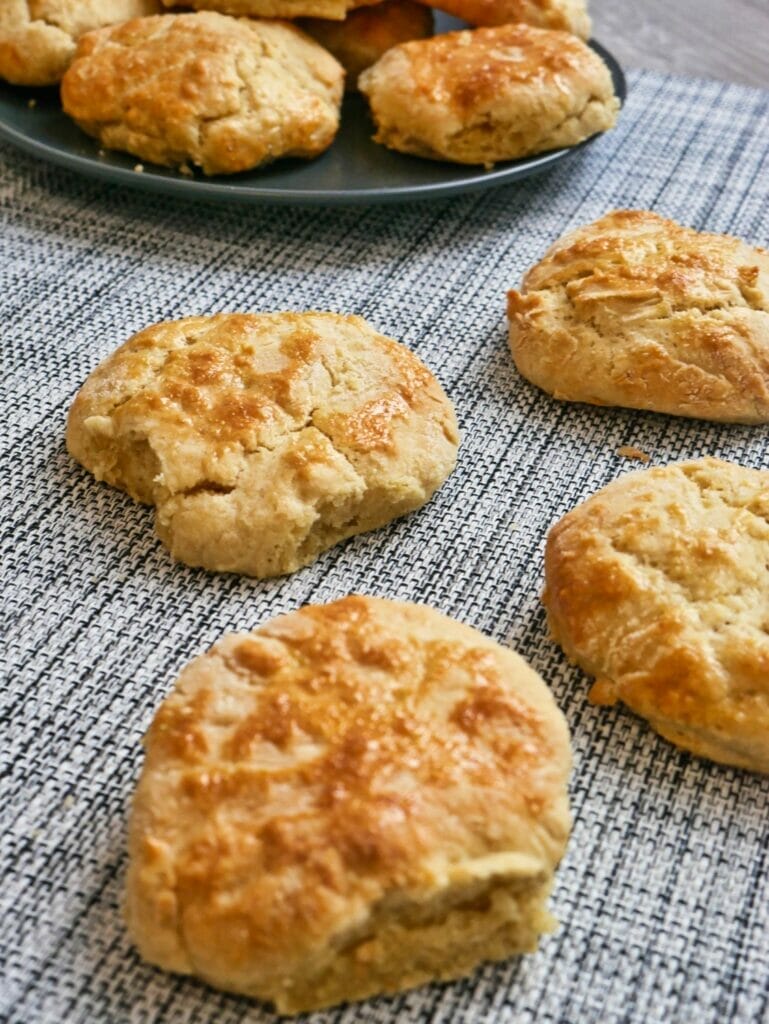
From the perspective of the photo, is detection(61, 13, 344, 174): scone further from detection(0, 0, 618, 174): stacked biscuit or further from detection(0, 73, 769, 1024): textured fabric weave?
detection(0, 73, 769, 1024): textured fabric weave

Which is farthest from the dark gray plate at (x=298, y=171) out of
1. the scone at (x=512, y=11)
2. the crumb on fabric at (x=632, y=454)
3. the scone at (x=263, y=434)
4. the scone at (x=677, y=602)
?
the scone at (x=677, y=602)

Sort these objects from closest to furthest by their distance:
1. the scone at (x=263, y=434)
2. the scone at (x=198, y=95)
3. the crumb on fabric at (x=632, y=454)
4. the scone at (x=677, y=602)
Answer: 1. the scone at (x=677, y=602)
2. the scone at (x=263, y=434)
3. the crumb on fabric at (x=632, y=454)
4. the scone at (x=198, y=95)

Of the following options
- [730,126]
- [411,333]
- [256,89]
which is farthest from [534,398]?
[730,126]

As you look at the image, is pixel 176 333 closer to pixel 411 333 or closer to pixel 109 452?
pixel 109 452

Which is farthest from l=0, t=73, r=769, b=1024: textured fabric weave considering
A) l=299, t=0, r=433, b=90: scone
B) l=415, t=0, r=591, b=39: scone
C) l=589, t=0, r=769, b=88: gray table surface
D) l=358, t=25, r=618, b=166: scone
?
l=589, t=0, r=769, b=88: gray table surface

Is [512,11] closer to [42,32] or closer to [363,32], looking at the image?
[363,32]

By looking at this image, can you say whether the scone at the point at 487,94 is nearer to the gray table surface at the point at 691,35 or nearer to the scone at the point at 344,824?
the gray table surface at the point at 691,35
